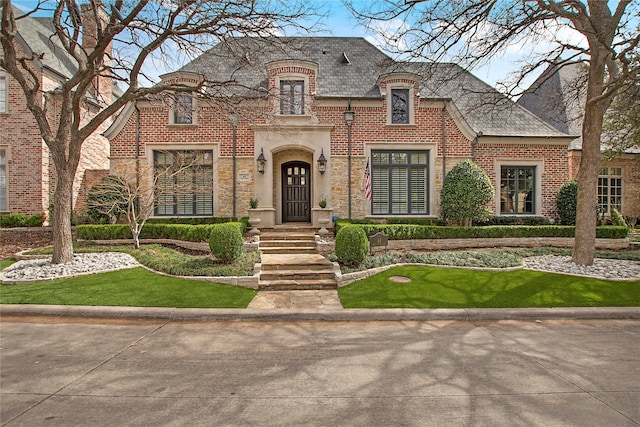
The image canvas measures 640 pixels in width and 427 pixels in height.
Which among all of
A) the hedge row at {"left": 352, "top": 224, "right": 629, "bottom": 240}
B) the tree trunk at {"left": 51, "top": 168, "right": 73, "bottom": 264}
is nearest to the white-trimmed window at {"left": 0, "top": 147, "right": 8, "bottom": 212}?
the tree trunk at {"left": 51, "top": 168, "right": 73, "bottom": 264}

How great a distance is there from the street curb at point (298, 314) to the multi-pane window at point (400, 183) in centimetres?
813

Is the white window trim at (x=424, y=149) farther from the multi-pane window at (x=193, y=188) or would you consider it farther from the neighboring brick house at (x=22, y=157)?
the neighboring brick house at (x=22, y=157)

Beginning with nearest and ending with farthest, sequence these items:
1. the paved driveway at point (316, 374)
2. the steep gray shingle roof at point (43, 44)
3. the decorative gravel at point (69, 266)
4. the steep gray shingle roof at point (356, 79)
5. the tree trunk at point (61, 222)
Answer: the paved driveway at point (316, 374) < the decorative gravel at point (69, 266) < the tree trunk at point (61, 222) < the steep gray shingle roof at point (356, 79) < the steep gray shingle roof at point (43, 44)

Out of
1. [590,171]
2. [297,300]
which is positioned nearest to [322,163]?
[297,300]

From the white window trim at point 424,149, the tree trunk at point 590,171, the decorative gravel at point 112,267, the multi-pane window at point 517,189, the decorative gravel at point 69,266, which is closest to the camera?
the decorative gravel at point 69,266

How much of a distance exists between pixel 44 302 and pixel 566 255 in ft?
43.1

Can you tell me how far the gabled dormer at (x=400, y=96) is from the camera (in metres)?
13.9

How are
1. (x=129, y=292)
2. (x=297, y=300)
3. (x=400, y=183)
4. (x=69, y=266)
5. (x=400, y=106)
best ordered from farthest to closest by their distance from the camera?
(x=400, y=183), (x=400, y=106), (x=69, y=266), (x=297, y=300), (x=129, y=292)

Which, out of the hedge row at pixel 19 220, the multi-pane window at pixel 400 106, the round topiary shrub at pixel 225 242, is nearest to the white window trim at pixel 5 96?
the hedge row at pixel 19 220

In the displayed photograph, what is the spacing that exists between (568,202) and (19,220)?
69.3 feet

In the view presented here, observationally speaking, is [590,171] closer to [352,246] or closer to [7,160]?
[352,246]

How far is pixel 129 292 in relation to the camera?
718 centimetres

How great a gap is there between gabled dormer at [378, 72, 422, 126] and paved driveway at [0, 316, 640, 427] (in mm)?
9920

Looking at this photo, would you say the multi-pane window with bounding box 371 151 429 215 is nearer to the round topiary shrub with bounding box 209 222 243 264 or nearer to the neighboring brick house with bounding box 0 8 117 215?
the round topiary shrub with bounding box 209 222 243 264
